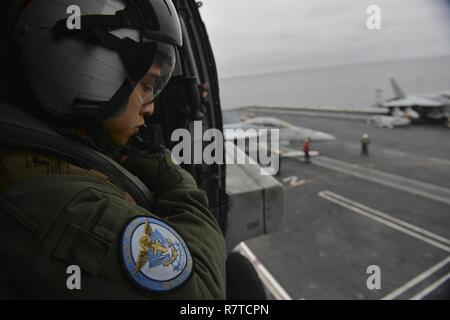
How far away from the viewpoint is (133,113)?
1310 millimetres

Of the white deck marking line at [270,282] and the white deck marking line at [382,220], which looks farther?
the white deck marking line at [382,220]

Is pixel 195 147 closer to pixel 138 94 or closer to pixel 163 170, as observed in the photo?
pixel 163 170

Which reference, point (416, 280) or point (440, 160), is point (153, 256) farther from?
point (440, 160)

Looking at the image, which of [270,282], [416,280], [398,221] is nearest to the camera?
[416,280]

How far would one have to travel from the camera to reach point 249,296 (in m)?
2.20

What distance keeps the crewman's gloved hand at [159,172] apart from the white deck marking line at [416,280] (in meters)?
6.14

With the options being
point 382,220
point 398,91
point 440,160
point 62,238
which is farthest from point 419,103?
point 62,238

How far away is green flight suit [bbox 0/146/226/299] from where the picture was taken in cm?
80

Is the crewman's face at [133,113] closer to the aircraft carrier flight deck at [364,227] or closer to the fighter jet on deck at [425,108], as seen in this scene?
the aircraft carrier flight deck at [364,227]

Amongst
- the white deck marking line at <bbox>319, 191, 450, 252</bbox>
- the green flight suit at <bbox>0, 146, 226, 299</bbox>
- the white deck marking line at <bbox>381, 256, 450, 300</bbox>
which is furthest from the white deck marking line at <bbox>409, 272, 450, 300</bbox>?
the green flight suit at <bbox>0, 146, 226, 299</bbox>

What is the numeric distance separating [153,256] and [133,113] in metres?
0.65

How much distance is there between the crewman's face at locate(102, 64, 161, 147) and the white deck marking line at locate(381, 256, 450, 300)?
6.55 m

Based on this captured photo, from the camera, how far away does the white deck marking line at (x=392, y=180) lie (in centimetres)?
1127

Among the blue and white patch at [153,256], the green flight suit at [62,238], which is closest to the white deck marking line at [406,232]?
the blue and white patch at [153,256]
